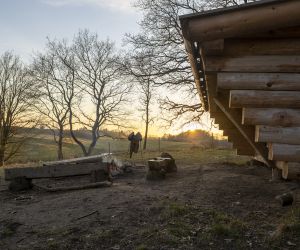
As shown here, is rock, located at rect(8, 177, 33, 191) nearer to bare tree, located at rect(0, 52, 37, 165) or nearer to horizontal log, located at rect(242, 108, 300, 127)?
horizontal log, located at rect(242, 108, 300, 127)

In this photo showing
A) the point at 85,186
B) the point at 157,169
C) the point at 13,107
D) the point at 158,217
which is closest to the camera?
the point at 158,217

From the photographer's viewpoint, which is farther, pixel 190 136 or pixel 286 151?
pixel 190 136

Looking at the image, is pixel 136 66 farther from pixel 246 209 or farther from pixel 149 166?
pixel 246 209

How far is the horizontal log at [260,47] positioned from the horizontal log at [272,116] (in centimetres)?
77

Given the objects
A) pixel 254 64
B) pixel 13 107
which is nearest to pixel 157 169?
pixel 254 64

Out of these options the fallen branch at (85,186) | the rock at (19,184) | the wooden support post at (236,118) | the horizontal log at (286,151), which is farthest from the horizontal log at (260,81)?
the rock at (19,184)

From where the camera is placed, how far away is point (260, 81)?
18.5ft

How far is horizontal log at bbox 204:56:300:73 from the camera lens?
5.57 m

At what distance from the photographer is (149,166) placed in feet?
36.1

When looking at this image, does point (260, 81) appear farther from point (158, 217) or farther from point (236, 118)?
point (158, 217)

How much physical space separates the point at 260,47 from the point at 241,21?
53 centimetres

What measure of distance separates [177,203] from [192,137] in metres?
40.8

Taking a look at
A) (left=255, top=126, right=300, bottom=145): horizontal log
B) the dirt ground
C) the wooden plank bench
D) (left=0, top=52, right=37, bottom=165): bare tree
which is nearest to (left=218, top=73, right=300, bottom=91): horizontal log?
(left=255, top=126, right=300, bottom=145): horizontal log

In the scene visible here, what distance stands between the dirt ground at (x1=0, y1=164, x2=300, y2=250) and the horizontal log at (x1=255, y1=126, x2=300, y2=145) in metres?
1.15
